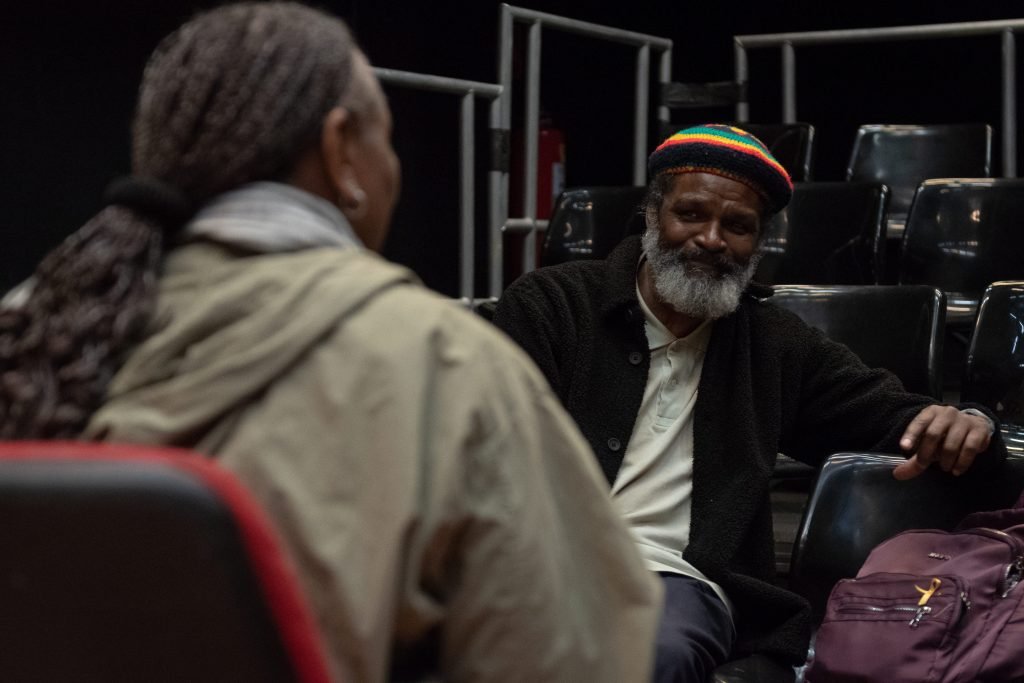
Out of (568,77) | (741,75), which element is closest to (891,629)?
(741,75)

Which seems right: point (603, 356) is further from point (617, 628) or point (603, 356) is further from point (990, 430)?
point (617, 628)

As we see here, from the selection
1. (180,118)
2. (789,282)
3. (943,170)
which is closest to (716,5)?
(943,170)

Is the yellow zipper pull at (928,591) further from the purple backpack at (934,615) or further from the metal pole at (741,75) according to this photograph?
the metal pole at (741,75)

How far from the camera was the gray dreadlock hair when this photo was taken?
93cm

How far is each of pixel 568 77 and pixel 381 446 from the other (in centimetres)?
550

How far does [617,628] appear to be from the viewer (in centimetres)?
98

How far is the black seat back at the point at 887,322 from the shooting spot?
267 cm

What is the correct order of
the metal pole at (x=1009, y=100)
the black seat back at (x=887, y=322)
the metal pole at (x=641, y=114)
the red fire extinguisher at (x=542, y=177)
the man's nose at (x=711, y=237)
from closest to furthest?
the man's nose at (x=711, y=237)
the black seat back at (x=887, y=322)
the metal pole at (x=1009, y=100)
the metal pole at (x=641, y=114)
the red fire extinguisher at (x=542, y=177)

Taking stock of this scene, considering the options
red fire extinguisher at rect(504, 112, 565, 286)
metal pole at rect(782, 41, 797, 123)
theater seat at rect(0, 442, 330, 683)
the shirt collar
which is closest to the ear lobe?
the shirt collar

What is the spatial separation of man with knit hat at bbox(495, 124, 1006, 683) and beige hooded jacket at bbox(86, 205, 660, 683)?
105cm

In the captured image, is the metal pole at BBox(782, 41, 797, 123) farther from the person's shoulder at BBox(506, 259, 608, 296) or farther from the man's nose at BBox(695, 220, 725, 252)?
the person's shoulder at BBox(506, 259, 608, 296)

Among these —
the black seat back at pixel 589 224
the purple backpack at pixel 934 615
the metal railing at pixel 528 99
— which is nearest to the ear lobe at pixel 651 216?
the purple backpack at pixel 934 615

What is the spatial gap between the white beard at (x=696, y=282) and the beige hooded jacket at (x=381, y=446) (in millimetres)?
1314

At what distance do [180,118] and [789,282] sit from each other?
2.81 m
